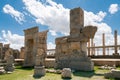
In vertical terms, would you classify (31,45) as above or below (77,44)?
above

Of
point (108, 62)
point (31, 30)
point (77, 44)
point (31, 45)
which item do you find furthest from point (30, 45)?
point (108, 62)

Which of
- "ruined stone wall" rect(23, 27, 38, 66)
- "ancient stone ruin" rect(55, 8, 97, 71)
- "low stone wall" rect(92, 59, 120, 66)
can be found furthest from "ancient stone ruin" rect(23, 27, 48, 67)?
"low stone wall" rect(92, 59, 120, 66)

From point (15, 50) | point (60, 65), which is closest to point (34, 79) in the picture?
point (60, 65)

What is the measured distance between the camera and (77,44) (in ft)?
39.9

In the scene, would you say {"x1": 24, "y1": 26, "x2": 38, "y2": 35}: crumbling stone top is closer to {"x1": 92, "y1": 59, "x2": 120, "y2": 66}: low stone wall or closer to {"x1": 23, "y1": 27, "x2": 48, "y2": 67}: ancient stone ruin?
{"x1": 23, "y1": 27, "x2": 48, "y2": 67}: ancient stone ruin

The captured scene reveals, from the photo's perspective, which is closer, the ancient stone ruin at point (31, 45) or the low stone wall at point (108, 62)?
the low stone wall at point (108, 62)

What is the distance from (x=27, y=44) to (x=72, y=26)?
7.87 meters

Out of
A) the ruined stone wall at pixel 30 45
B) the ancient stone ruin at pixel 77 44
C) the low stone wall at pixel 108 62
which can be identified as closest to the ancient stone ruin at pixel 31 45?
the ruined stone wall at pixel 30 45

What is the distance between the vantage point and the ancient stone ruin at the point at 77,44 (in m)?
11.6

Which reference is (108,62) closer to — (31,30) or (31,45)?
(31,30)

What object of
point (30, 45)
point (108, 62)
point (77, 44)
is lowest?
point (108, 62)

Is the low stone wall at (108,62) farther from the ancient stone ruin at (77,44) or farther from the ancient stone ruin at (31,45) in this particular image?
the ancient stone ruin at (31,45)

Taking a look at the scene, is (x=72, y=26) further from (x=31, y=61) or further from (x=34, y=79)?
(x=31, y=61)

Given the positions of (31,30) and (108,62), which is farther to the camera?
(31,30)
